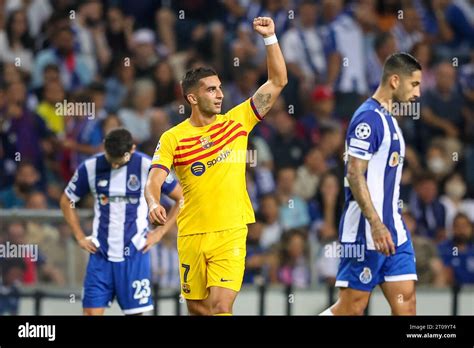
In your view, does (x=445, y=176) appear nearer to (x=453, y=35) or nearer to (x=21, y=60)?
(x=453, y=35)

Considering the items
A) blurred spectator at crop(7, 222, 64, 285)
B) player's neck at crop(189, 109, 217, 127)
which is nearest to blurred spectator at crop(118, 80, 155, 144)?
blurred spectator at crop(7, 222, 64, 285)

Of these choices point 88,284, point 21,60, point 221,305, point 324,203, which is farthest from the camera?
point 21,60

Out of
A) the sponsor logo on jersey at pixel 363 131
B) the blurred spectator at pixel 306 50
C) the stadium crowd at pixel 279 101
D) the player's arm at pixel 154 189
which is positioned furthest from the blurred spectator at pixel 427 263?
the player's arm at pixel 154 189

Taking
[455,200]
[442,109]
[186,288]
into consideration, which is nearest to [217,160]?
[186,288]

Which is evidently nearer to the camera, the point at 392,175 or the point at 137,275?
the point at 392,175

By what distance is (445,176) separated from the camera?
15758mm

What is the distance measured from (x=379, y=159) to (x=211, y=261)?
4.70 ft

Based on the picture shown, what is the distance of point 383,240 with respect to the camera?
10.1 metres

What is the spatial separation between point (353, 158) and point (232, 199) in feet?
3.03

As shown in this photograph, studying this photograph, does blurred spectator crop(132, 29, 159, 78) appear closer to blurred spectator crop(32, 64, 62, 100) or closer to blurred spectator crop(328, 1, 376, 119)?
blurred spectator crop(32, 64, 62, 100)

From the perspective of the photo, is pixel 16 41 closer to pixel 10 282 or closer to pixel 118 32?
pixel 118 32

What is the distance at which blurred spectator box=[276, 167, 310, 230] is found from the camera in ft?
49.2

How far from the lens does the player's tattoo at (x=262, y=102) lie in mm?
10281
